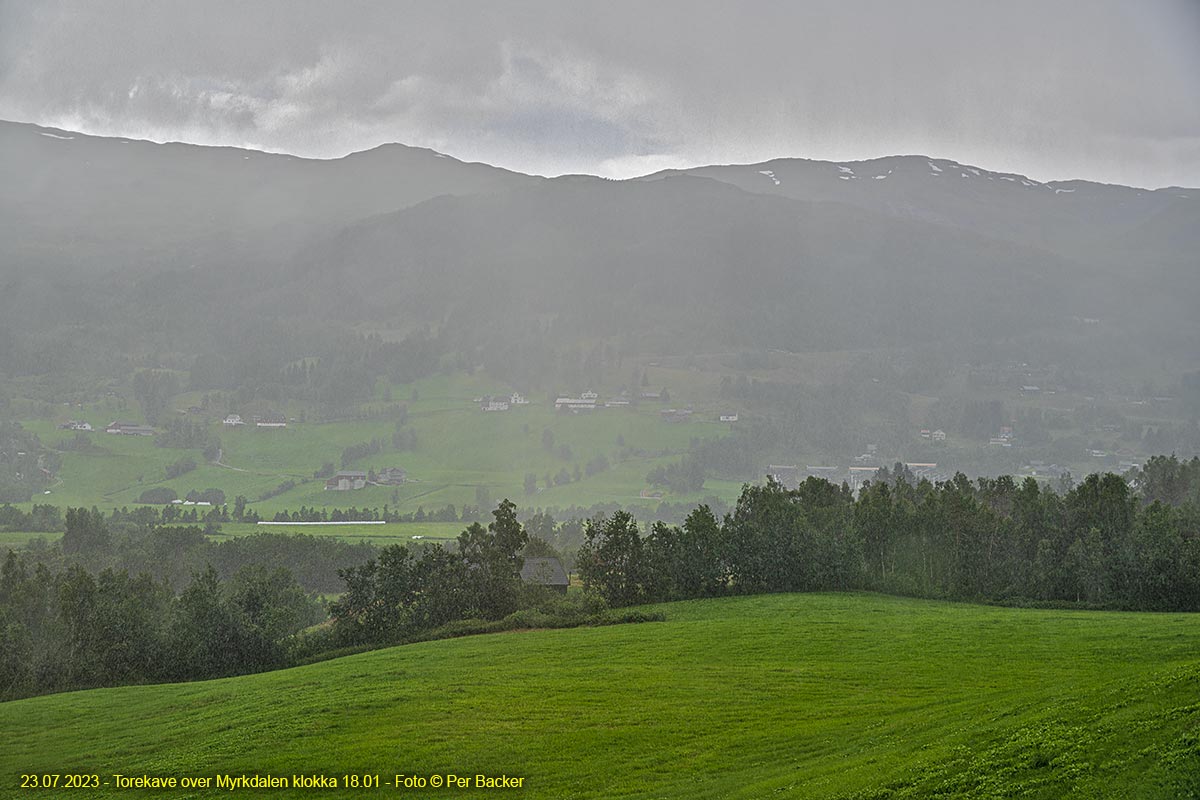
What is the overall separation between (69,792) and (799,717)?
2210cm

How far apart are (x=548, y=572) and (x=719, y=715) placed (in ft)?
152

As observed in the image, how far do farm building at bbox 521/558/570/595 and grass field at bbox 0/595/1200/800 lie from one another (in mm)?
22170

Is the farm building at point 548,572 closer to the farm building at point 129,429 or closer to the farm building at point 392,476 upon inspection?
the farm building at point 392,476

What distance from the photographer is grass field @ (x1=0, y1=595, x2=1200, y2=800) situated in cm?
1847

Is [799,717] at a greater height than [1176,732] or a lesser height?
lesser

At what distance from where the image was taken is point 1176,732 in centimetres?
1662

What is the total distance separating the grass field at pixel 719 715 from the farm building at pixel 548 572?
2217cm

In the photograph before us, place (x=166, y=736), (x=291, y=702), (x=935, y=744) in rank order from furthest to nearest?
(x=291, y=702) < (x=166, y=736) < (x=935, y=744)

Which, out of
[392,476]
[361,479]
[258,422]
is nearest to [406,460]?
[392,476]

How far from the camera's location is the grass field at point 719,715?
18.5 m

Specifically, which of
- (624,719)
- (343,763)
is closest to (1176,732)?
(624,719)

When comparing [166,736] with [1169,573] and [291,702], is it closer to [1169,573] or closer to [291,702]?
[291,702]

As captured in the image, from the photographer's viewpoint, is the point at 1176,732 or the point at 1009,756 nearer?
the point at 1176,732

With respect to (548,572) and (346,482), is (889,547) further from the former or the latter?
(346,482)
